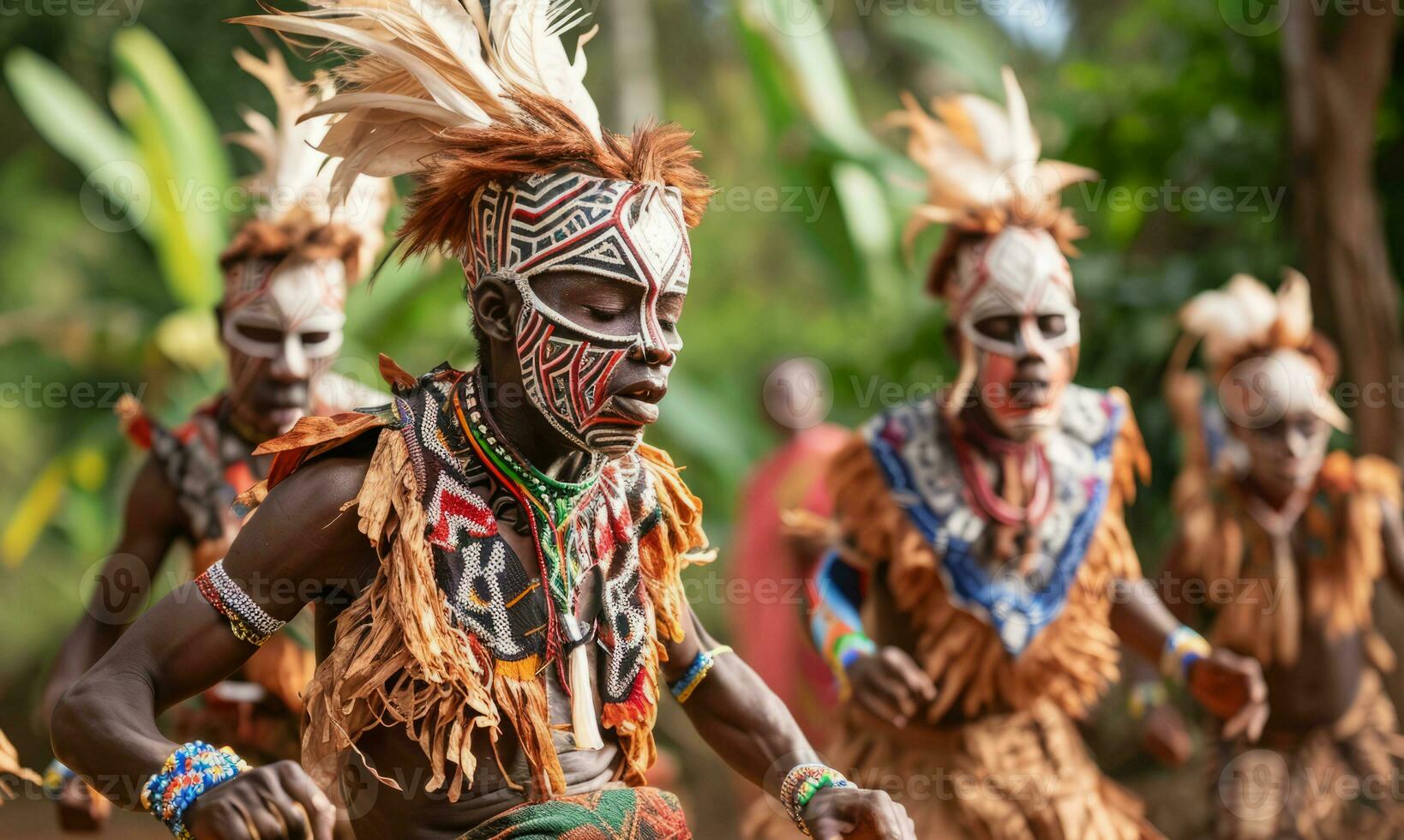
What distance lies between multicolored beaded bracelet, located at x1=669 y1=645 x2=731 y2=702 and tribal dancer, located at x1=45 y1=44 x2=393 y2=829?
85.3 inches

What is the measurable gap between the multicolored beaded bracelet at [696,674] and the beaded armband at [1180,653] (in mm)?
2156

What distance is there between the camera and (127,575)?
186 inches

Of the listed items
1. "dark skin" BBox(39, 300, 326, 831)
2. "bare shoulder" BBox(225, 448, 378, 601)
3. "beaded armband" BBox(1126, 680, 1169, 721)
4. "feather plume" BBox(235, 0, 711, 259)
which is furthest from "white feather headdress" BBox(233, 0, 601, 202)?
"beaded armband" BBox(1126, 680, 1169, 721)

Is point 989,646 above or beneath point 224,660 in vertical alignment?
beneath

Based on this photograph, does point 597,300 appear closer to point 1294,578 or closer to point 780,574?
point 1294,578

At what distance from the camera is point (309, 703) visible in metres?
2.64

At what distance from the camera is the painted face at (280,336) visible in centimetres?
496

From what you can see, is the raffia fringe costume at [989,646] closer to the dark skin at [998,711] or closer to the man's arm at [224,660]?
the dark skin at [998,711]

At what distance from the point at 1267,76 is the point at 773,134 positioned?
2866 mm

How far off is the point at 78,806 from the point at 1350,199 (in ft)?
21.9

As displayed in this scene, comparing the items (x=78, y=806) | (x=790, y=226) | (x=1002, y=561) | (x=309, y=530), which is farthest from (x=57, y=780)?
(x=790, y=226)

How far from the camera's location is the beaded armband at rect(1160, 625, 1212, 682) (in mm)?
4695

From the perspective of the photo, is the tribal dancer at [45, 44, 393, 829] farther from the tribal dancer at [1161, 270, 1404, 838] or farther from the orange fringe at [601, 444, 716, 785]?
the tribal dancer at [1161, 270, 1404, 838]

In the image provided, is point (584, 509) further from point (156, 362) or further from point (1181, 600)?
point (156, 362)
